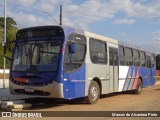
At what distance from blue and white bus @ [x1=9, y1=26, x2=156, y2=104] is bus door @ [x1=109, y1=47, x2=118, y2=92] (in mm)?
677

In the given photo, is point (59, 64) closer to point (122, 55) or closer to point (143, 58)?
point (122, 55)

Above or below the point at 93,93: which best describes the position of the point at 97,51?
above

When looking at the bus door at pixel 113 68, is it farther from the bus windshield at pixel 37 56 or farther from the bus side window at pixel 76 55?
the bus windshield at pixel 37 56

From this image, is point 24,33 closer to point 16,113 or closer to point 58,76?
point 58,76

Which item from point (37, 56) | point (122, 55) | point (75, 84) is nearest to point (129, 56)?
point (122, 55)

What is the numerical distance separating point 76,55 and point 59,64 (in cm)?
118

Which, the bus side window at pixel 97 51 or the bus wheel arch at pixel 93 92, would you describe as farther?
the bus side window at pixel 97 51

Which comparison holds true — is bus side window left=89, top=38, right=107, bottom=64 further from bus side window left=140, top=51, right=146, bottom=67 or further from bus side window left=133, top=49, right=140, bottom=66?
bus side window left=140, top=51, right=146, bottom=67

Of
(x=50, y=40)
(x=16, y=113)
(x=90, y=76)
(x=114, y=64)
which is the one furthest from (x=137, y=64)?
(x=16, y=113)

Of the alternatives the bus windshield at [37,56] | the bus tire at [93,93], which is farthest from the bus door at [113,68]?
the bus windshield at [37,56]

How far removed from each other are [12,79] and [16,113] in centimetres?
236

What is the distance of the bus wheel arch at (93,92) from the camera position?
47.3 feet

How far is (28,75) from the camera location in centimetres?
1295

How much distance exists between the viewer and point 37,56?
1304 centimetres
